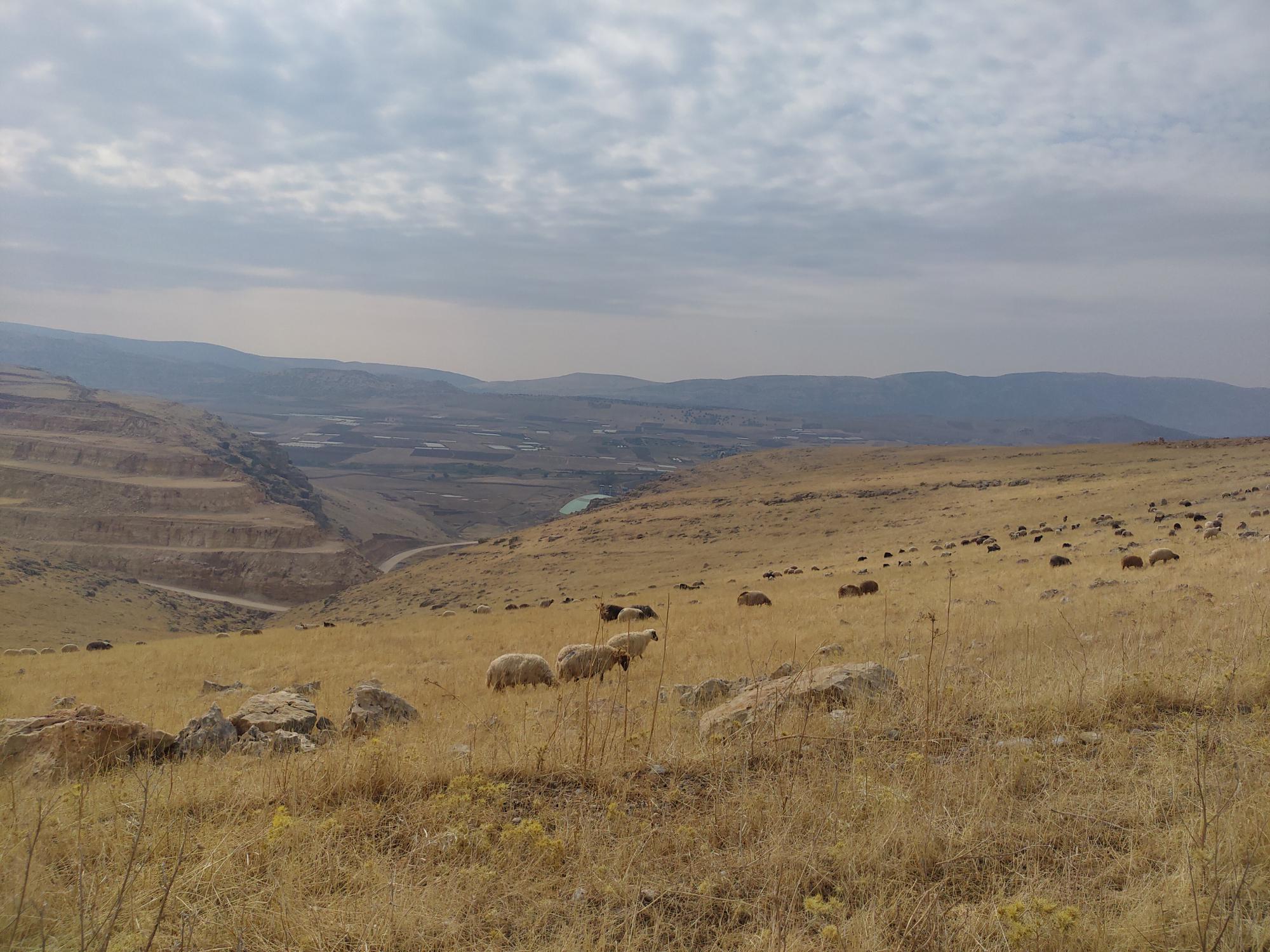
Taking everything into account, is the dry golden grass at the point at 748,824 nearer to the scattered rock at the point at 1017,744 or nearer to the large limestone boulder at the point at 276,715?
the scattered rock at the point at 1017,744

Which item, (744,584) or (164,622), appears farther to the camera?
(164,622)

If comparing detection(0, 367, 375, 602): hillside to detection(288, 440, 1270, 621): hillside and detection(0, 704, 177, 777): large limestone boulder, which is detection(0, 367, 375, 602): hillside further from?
detection(0, 704, 177, 777): large limestone boulder

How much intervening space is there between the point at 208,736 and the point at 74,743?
3.50 feet

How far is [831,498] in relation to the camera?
2274 inches

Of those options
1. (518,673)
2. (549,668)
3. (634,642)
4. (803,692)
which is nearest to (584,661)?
(549,668)

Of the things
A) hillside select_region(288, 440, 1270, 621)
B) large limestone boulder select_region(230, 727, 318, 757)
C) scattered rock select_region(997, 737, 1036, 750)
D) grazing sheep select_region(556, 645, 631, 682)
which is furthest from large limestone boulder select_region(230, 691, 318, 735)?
hillside select_region(288, 440, 1270, 621)

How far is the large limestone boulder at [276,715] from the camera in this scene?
7.02 m

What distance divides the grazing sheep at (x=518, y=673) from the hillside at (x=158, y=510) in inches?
3087

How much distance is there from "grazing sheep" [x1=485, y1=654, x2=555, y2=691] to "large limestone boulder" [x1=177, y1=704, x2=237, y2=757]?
540 centimetres

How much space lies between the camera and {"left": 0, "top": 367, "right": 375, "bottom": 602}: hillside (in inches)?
3275

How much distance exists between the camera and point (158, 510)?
94.4 metres

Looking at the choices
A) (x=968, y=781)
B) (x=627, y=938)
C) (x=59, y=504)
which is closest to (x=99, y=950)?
(x=627, y=938)

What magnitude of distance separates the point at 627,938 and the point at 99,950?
2.17 m

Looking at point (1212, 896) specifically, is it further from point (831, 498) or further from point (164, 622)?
point (164, 622)
